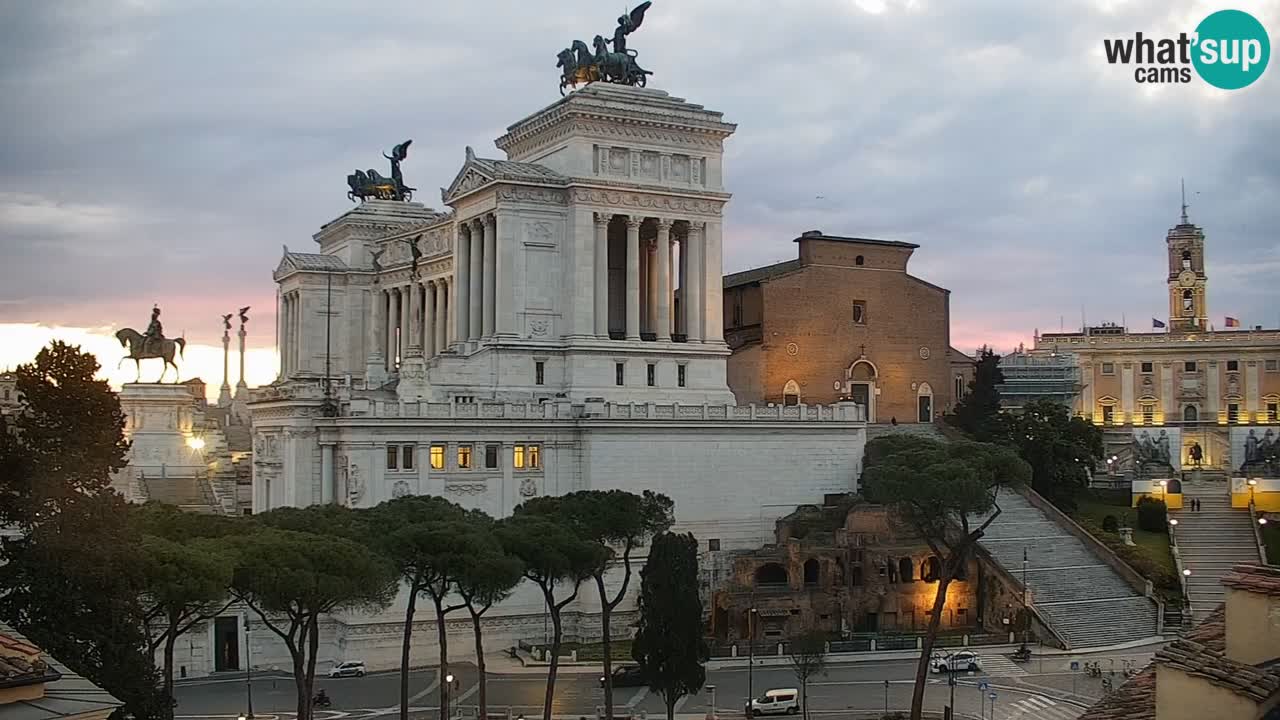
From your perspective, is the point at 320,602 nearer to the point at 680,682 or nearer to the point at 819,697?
the point at 680,682

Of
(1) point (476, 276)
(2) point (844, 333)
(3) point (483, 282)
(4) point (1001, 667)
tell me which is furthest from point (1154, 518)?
(1) point (476, 276)

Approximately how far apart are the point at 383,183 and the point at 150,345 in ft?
75.5

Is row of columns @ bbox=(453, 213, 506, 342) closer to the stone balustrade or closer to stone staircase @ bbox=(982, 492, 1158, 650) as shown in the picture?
the stone balustrade

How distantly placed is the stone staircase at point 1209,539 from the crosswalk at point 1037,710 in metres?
20.3

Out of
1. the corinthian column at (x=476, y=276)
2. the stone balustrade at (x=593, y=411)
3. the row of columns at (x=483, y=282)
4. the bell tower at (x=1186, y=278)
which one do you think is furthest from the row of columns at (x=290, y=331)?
the bell tower at (x=1186, y=278)

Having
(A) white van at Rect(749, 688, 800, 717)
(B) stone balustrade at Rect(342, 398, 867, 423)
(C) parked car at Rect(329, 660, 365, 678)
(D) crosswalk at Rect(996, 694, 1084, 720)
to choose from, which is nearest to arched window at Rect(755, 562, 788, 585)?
(B) stone balustrade at Rect(342, 398, 867, 423)

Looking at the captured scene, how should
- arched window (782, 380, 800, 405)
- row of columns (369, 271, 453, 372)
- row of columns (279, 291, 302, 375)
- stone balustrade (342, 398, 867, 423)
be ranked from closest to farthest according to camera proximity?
stone balustrade (342, 398, 867, 423)
arched window (782, 380, 800, 405)
row of columns (369, 271, 453, 372)
row of columns (279, 291, 302, 375)

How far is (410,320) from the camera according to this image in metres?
100

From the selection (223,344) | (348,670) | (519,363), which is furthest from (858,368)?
(223,344)

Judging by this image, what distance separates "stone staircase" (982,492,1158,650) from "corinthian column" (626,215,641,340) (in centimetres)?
2336

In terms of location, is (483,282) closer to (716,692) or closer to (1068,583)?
→ (716,692)

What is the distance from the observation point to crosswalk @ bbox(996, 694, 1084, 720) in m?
55.0

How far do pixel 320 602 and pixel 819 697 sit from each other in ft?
81.0

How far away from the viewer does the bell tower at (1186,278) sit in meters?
138
